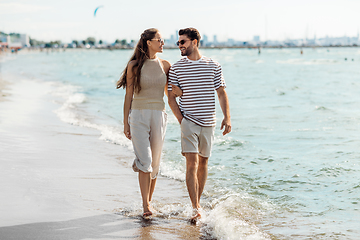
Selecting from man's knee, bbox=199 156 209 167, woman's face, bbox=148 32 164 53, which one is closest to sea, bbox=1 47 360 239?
man's knee, bbox=199 156 209 167

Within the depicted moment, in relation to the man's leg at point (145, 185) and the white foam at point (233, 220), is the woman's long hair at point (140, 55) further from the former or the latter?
the white foam at point (233, 220)

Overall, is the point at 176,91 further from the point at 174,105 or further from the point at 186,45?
the point at 186,45

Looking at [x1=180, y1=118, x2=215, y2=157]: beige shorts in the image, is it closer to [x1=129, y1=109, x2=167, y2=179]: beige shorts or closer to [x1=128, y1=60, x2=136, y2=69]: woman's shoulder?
[x1=129, y1=109, x2=167, y2=179]: beige shorts

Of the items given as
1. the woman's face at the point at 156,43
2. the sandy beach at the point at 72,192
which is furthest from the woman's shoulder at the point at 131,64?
the sandy beach at the point at 72,192

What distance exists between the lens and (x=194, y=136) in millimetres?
4152

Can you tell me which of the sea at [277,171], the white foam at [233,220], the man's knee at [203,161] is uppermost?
the man's knee at [203,161]

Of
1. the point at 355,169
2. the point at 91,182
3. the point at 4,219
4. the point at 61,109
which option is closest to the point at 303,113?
the point at 355,169

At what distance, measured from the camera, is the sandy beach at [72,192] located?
384 centimetres

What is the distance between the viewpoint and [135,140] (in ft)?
13.4

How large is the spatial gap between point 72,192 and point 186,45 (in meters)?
2.36

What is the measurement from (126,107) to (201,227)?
1.48 metres

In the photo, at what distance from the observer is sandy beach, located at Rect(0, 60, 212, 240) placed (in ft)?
12.6

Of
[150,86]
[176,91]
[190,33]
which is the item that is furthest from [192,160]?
[190,33]

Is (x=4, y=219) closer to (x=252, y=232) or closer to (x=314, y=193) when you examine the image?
(x=252, y=232)
